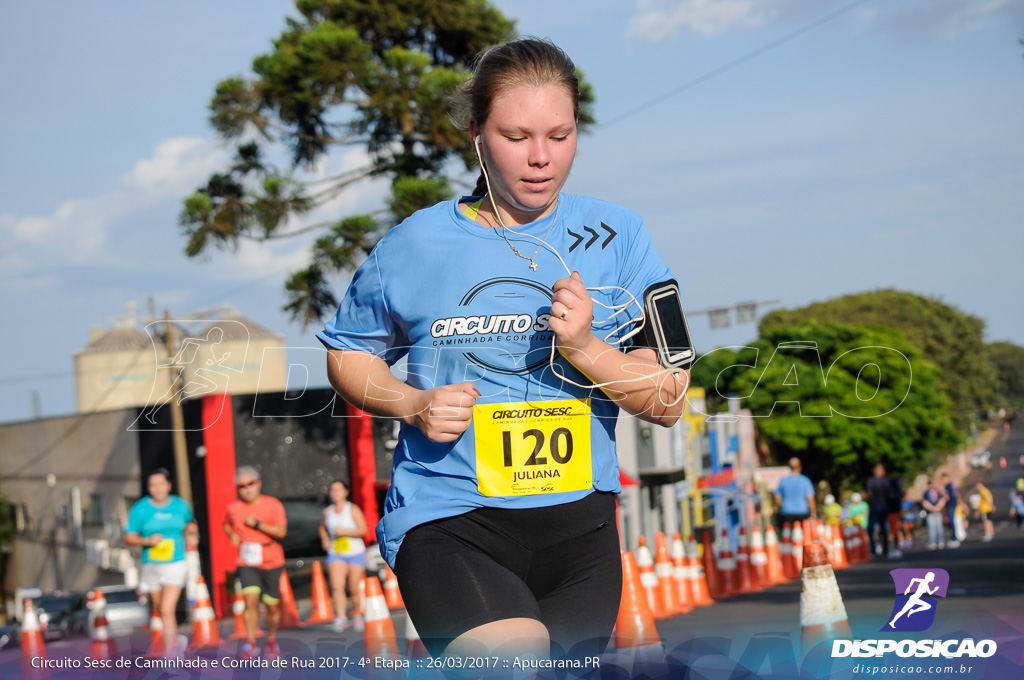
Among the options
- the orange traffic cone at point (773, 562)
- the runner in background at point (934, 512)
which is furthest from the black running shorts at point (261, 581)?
the runner in background at point (934, 512)

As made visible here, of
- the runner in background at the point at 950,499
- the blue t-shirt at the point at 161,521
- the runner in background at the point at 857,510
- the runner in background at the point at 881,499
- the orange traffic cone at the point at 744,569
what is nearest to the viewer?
the blue t-shirt at the point at 161,521

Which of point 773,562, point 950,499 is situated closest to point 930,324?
point 950,499

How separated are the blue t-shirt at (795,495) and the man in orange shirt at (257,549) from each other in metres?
7.38

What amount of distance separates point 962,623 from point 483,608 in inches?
59.2

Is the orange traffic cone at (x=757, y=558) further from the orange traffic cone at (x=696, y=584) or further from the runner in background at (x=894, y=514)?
the runner in background at (x=894, y=514)

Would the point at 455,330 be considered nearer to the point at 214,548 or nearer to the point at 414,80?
the point at 414,80

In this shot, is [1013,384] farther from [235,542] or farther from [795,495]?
[235,542]

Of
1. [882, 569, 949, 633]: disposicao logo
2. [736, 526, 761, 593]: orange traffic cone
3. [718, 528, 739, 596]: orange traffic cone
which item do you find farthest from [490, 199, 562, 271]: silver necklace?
[736, 526, 761, 593]: orange traffic cone

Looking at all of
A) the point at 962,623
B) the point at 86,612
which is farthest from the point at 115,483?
the point at 962,623

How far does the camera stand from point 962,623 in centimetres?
277

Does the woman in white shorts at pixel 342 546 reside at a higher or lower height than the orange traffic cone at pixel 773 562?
higher

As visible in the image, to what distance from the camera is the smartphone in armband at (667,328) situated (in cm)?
221

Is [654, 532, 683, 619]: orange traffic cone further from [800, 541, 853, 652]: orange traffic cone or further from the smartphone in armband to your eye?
the smartphone in armband

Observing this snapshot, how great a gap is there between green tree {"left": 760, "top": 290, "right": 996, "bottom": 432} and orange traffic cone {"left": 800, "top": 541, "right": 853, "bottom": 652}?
156 feet
